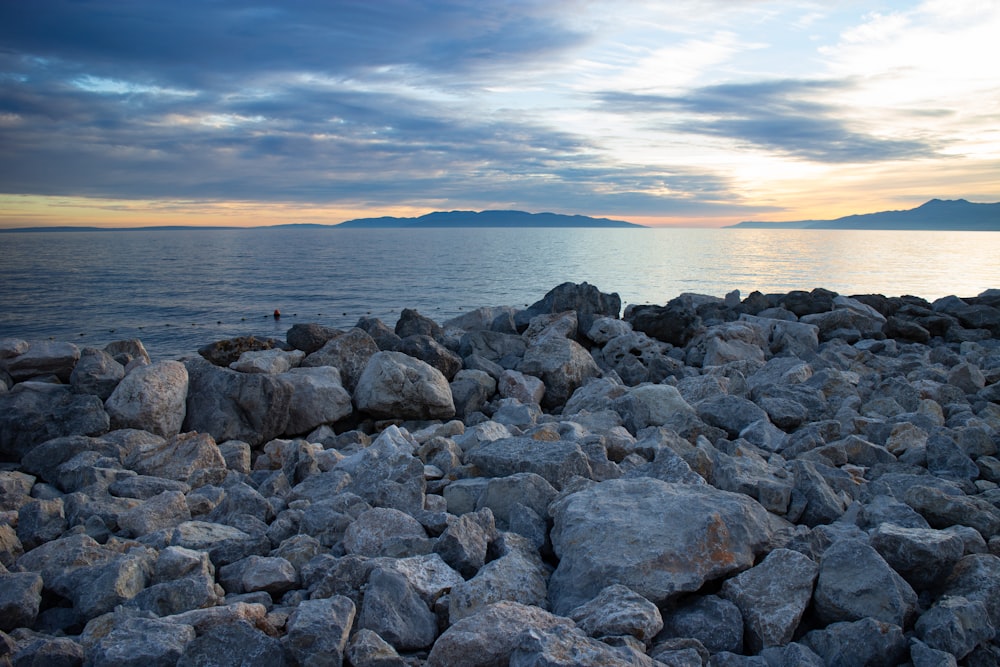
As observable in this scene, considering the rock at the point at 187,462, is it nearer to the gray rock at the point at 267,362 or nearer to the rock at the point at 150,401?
the rock at the point at 150,401

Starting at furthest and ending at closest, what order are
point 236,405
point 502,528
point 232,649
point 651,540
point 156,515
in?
point 236,405
point 156,515
point 502,528
point 651,540
point 232,649

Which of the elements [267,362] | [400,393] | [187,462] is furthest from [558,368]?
[187,462]

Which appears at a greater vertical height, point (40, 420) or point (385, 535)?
point (385, 535)

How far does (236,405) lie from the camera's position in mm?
8828

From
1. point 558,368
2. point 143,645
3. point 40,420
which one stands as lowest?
point 40,420

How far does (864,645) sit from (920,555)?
895 mm

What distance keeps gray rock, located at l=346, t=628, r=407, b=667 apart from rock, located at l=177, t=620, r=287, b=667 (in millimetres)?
296

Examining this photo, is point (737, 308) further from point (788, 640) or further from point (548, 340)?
point (788, 640)

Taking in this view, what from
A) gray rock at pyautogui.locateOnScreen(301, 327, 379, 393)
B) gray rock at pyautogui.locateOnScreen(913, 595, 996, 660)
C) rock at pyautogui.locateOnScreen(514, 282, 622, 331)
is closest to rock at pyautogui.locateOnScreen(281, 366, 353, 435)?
gray rock at pyautogui.locateOnScreen(301, 327, 379, 393)

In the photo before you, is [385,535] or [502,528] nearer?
[385,535]

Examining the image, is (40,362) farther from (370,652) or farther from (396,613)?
(370,652)

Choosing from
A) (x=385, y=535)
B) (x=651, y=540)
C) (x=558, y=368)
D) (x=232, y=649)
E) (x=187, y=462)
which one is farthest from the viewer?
(x=558, y=368)

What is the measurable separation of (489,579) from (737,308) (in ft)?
60.8

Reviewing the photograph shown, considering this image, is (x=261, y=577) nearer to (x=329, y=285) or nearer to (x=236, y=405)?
(x=236, y=405)
